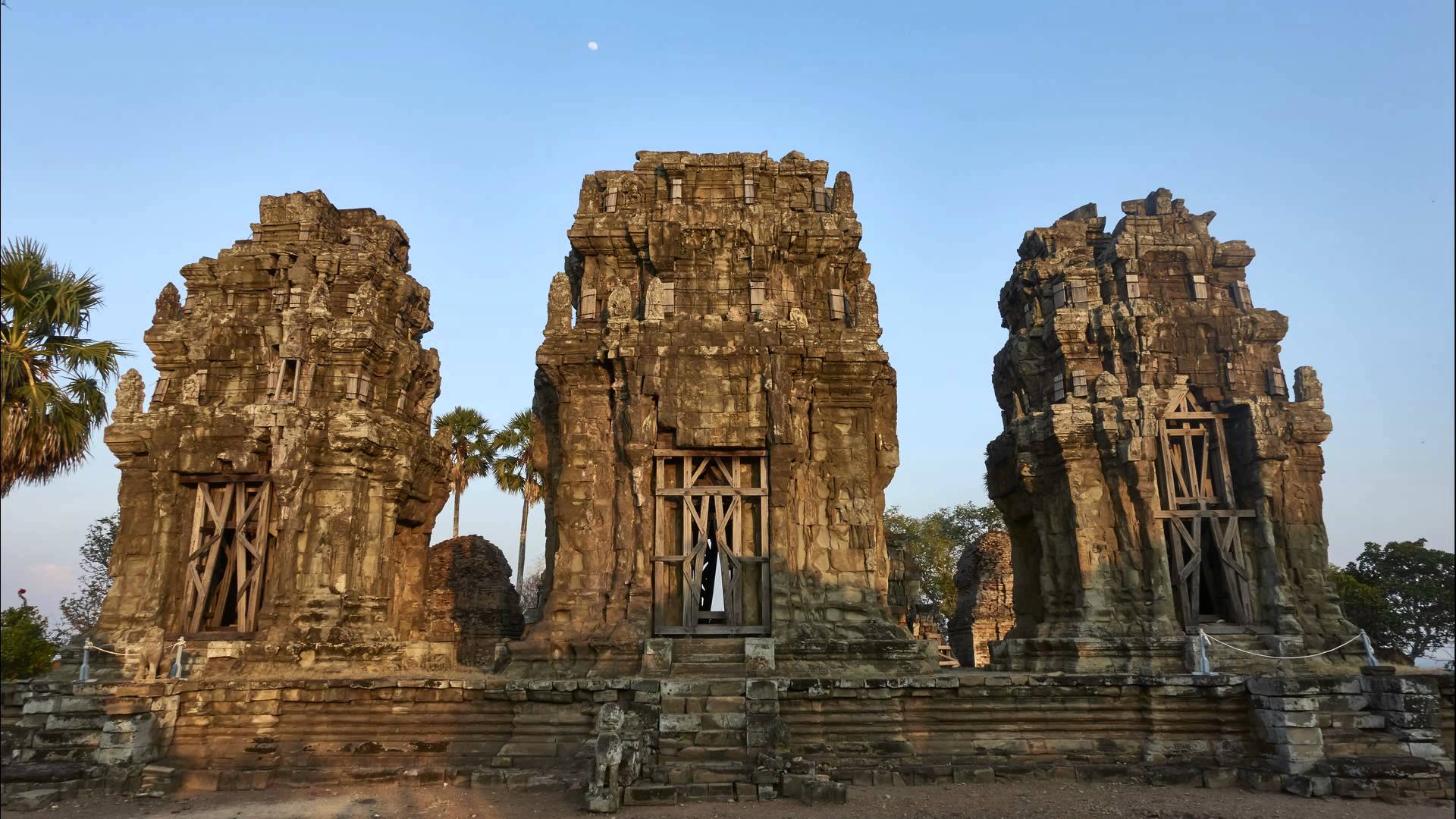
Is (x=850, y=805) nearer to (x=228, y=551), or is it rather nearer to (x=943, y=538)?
(x=228, y=551)

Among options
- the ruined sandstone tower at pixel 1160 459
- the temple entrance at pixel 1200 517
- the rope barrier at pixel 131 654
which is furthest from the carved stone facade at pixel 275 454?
the temple entrance at pixel 1200 517

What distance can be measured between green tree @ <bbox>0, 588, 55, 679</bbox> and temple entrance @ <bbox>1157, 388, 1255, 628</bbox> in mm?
23333

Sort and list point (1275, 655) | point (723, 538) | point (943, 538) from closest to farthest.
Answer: point (1275, 655) → point (723, 538) → point (943, 538)

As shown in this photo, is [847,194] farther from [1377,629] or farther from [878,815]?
[1377,629]

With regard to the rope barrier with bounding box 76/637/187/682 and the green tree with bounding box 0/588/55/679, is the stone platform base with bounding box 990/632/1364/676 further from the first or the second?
the green tree with bounding box 0/588/55/679

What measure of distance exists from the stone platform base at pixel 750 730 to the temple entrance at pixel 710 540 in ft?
6.85

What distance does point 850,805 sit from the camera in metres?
8.05

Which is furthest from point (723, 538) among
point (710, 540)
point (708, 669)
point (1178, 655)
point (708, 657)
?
point (1178, 655)

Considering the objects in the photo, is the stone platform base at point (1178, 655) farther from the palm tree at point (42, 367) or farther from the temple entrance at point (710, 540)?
the palm tree at point (42, 367)

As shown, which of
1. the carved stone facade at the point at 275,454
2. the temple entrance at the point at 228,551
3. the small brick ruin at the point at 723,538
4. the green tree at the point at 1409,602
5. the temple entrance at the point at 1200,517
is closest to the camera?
the small brick ruin at the point at 723,538

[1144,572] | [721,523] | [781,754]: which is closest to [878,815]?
[781,754]

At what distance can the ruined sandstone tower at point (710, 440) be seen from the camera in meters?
11.6

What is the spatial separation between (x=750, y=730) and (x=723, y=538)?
11.5ft

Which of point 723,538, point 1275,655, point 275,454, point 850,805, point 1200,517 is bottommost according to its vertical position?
point 850,805
